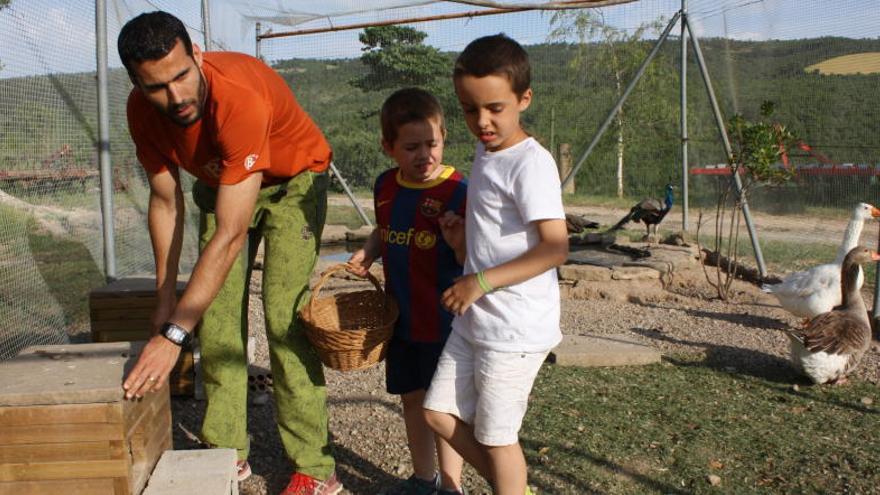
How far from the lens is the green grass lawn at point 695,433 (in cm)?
344

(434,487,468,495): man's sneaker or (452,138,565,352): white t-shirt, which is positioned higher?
(452,138,565,352): white t-shirt

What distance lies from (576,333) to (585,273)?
1881 millimetres

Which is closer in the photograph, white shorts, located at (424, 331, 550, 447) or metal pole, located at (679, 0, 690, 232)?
white shorts, located at (424, 331, 550, 447)

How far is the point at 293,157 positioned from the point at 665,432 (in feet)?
7.13

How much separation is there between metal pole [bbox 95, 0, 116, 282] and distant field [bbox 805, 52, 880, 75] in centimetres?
674

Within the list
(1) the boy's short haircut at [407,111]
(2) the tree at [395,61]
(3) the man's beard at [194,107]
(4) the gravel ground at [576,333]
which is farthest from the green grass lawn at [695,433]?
(2) the tree at [395,61]

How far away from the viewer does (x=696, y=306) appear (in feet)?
23.8

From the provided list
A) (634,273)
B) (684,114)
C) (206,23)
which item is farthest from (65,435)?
(684,114)

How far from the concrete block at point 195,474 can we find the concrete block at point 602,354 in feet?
8.86

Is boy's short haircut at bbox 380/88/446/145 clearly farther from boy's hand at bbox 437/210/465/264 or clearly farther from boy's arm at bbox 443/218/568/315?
boy's arm at bbox 443/218/568/315

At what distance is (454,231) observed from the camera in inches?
110

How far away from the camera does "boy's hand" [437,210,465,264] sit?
2.79 metres

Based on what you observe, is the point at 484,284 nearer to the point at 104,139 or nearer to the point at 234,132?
the point at 234,132

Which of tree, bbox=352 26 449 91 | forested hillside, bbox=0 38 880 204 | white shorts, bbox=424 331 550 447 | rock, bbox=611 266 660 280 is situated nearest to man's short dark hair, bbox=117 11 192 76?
white shorts, bbox=424 331 550 447
